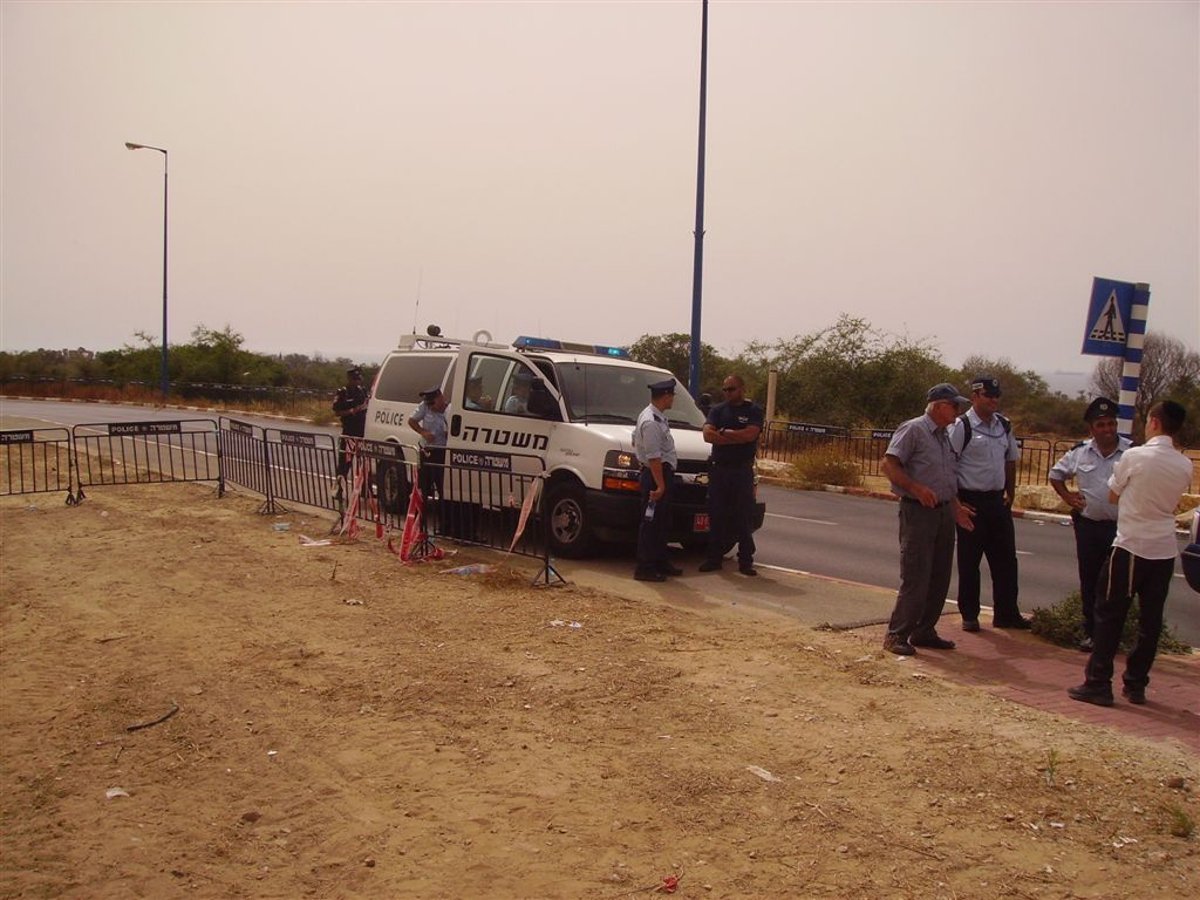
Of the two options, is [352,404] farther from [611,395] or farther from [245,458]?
[611,395]

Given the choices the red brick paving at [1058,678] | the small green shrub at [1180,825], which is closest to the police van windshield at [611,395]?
the red brick paving at [1058,678]

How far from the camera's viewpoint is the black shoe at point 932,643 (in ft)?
24.0

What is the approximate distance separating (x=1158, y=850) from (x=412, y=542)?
7465mm

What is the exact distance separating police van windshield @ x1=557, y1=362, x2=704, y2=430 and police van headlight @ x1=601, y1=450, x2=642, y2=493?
0.74 meters

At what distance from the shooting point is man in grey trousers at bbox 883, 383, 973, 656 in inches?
274

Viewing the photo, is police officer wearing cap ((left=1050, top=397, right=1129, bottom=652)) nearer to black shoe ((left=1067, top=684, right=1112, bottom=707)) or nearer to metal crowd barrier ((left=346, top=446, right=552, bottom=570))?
black shoe ((left=1067, top=684, right=1112, bottom=707))

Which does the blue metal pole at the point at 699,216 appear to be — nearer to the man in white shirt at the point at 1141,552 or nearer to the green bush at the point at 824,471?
the green bush at the point at 824,471

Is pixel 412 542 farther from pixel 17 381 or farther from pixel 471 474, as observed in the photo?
pixel 17 381

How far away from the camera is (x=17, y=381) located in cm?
5775

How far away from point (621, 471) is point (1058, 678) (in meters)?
4.64

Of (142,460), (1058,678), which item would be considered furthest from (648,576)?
(142,460)

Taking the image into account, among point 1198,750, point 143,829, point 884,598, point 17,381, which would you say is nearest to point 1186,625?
point 884,598

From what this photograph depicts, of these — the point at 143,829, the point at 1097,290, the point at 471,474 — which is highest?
the point at 1097,290

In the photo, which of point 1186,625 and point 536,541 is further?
point 536,541
